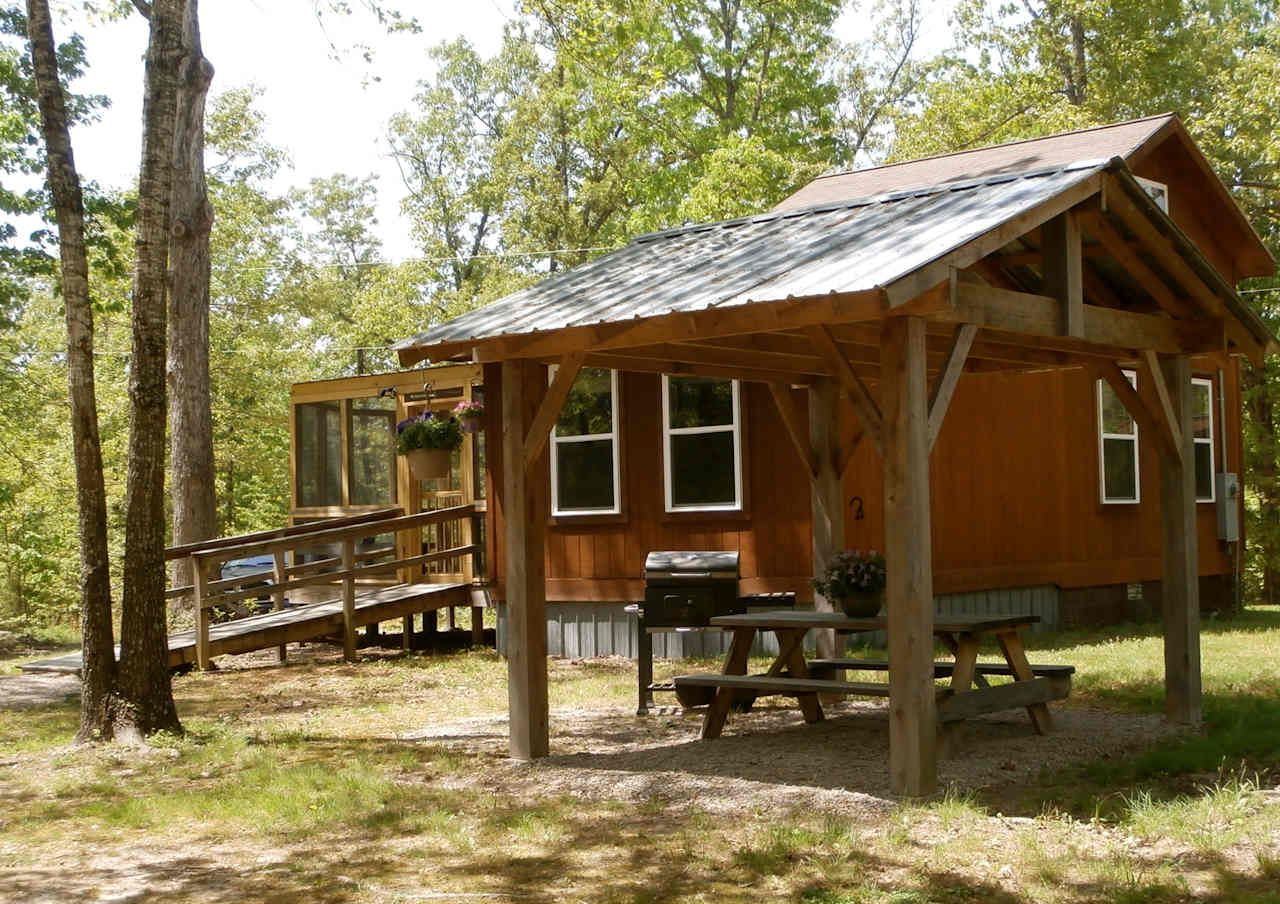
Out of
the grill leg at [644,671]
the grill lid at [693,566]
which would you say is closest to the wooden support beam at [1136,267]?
the grill lid at [693,566]

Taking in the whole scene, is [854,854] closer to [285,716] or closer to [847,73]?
[285,716]

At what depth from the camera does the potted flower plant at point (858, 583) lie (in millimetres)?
8555

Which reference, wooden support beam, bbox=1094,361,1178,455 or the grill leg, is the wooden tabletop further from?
wooden support beam, bbox=1094,361,1178,455

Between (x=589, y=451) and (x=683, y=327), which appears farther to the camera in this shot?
(x=589, y=451)

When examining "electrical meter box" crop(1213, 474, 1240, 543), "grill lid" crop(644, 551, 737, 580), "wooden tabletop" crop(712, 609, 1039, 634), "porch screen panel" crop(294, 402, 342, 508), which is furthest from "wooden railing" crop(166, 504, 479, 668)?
"electrical meter box" crop(1213, 474, 1240, 543)

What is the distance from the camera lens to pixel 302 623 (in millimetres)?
14039

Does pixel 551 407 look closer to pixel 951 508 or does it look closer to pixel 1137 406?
pixel 1137 406

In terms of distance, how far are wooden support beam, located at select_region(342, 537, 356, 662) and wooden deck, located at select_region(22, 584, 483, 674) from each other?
4.3 inches

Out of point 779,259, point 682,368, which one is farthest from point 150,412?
point 779,259

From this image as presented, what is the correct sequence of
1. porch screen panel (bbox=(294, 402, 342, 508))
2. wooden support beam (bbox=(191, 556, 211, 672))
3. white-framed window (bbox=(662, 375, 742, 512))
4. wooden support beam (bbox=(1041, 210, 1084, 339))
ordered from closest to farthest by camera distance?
wooden support beam (bbox=(1041, 210, 1084, 339)) < wooden support beam (bbox=(191, 556, 211, 672)) < white-framed window (bbox=(662, 375, 742, 512)) < porch screen panel (bbox=(294, 402, 342, 508))

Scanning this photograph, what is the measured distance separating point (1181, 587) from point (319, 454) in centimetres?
1192

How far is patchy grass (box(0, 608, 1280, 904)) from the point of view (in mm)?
5395

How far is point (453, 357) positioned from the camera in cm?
838

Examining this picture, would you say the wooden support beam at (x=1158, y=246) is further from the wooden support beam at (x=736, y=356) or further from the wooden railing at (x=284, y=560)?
the wooden railing at (x=284, y=560)
